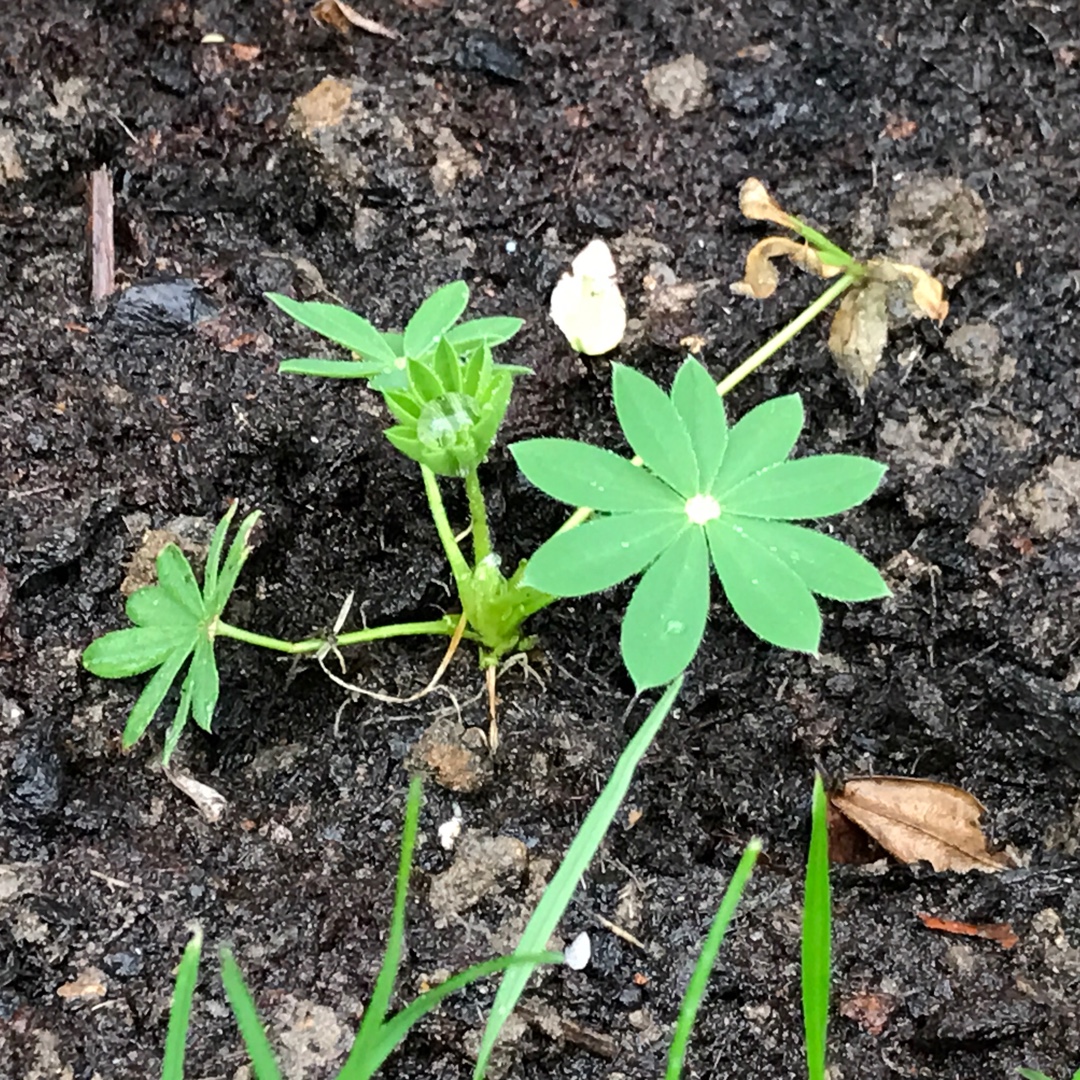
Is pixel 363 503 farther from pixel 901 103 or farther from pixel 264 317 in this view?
pixel 901 103

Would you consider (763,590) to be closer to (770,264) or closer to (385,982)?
(385,982)

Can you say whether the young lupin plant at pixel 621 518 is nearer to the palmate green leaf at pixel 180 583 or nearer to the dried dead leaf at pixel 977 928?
the palmate green leaf at pixel 180 583

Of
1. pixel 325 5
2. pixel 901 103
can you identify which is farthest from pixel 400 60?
pixel 901 103

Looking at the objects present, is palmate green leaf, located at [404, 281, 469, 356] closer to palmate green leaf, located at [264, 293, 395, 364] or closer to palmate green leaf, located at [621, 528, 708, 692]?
palmate green leaf, located at [264, 293, 395, 364]

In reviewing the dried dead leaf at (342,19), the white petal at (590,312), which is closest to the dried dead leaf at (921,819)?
the white petal at (590,312)

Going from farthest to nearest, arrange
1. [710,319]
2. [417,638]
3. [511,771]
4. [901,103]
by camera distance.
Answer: [901,103], [710,319], [417,638], [511,771]

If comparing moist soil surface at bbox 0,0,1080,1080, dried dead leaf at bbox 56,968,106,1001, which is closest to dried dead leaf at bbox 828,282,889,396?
moist soil surface at bbox 0,0,1080,1080

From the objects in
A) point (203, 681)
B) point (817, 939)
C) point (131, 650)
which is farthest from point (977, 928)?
point (131, 650)
